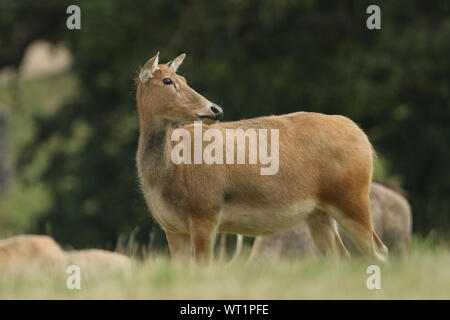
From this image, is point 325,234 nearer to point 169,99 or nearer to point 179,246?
point 179,246

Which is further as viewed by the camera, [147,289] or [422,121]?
[422,121]

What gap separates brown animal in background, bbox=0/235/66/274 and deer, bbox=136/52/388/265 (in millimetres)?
2197

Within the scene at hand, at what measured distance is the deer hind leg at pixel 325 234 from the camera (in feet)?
23.9

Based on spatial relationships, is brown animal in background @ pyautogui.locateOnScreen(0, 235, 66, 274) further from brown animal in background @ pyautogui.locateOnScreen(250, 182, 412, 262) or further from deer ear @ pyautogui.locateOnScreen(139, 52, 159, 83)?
deer ear @ pyautogui.locateOnScreen(139, 52, 159, 83)

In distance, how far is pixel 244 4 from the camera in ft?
47.9

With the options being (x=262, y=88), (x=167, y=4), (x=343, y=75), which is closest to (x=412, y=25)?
(x=343, y=75)

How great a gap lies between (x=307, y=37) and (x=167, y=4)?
2.59 metres

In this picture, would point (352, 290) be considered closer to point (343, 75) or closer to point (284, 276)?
point (284, 276)

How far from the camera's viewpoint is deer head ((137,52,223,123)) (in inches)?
264

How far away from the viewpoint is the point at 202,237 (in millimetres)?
6488

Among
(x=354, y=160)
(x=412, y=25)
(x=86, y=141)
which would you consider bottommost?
(x=86, y=141)
